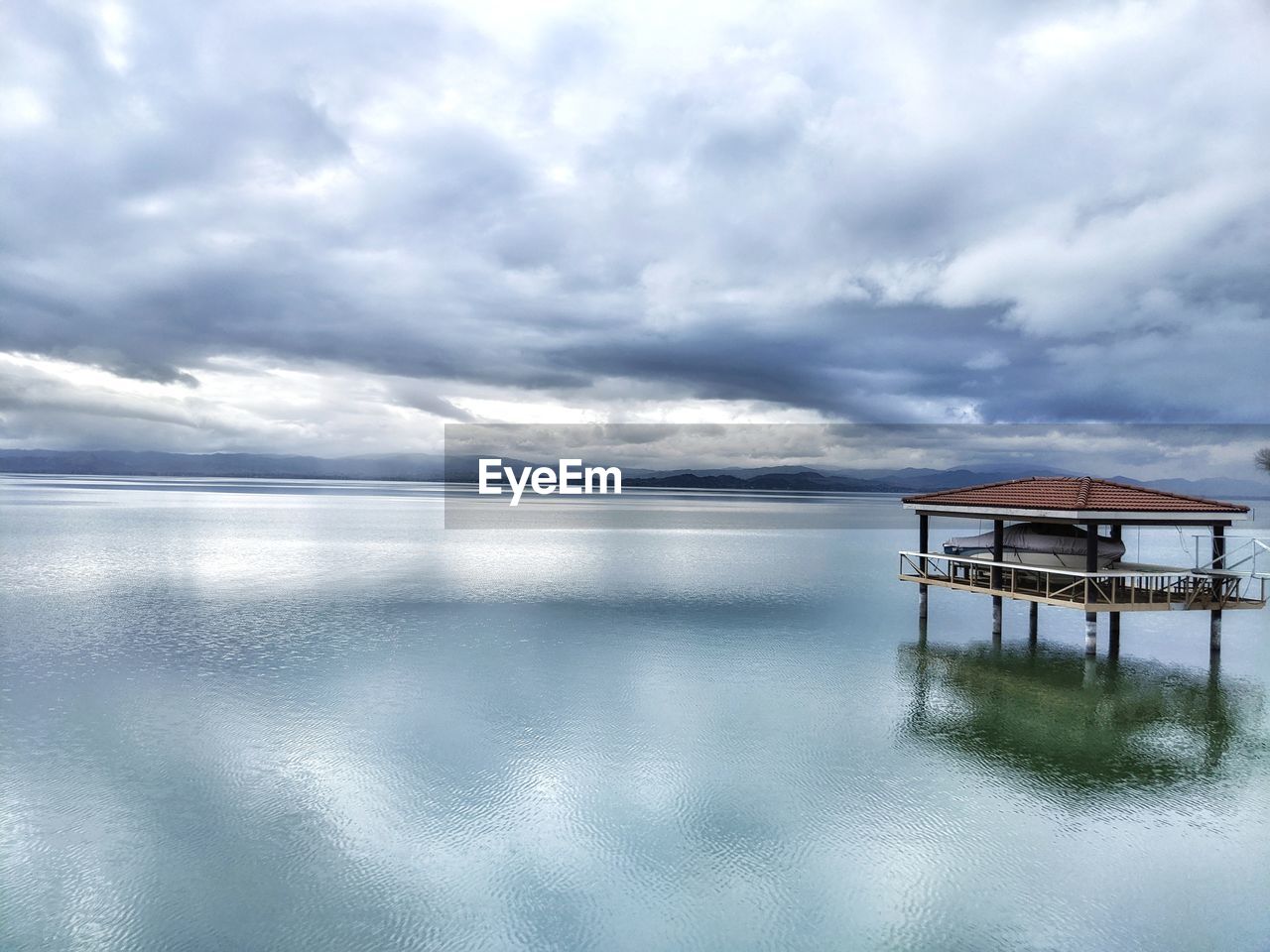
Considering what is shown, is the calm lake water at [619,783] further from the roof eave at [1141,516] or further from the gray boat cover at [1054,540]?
the roof eave at [1141,516]

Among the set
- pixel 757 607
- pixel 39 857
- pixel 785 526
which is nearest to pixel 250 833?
pixel 39 857

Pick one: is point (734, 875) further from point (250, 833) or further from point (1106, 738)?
point (1106, 738)

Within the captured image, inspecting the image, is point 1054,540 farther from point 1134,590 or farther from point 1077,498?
point 1134,590

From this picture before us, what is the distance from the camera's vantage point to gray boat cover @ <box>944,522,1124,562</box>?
79.0ft

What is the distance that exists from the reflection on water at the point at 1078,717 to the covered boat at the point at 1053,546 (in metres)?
3.31

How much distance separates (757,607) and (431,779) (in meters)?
22.4

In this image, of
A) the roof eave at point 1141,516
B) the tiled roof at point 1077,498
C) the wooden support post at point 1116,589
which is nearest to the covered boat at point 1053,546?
the wooden support post at point 1116,589

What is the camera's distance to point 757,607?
34531 millimetres

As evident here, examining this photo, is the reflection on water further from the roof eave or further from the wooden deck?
the roof eave

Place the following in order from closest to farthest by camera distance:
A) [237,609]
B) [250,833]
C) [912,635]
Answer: [250,833], [912,635], [237,609]

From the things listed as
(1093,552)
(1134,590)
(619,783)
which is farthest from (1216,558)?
(619,783)

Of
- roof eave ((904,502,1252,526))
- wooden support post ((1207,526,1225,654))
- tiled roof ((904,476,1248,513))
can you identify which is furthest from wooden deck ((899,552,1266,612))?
tiled roof ((904,476,1248,513))

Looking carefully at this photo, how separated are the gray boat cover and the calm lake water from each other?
3752 mm

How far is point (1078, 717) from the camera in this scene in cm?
1845
